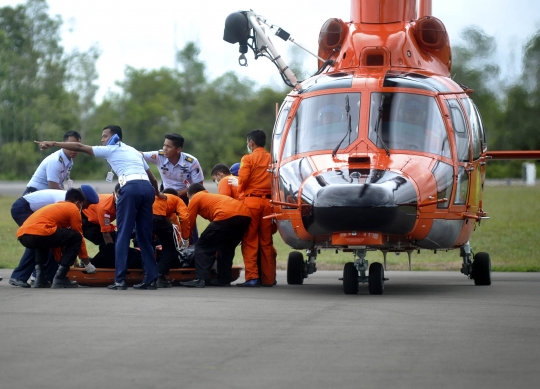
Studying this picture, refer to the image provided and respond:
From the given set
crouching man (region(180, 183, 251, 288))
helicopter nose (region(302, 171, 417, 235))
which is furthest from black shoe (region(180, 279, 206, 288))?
helicopter nose (region(302, 171, 417, 235))

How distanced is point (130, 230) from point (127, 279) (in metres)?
1.16

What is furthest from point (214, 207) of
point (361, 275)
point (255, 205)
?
point (361, 275)

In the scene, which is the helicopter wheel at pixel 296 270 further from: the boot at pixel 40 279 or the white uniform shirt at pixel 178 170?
the boot at pixel 40 279

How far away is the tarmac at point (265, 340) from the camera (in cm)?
667

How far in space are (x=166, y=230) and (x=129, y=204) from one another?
1094mm

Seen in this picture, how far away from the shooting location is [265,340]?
8203 millimetres

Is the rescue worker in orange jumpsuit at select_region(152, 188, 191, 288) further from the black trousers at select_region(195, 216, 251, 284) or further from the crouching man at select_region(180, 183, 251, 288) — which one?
the black trousers at select_region(195, 216, 251, 284)

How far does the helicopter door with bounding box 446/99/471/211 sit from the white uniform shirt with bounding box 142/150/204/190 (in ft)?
12.8

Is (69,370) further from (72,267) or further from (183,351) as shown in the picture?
(72,267)

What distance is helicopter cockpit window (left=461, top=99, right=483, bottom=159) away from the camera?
13859mm

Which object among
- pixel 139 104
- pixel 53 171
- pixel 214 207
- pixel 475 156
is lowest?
pixel 214 207

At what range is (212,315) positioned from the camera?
32.2ft

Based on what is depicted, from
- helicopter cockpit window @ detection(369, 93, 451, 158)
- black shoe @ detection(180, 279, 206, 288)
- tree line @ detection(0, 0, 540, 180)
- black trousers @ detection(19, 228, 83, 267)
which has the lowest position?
black shoe @ detection(180, 279, 206, 288)

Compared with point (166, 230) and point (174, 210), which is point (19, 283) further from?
point (174, 210)
